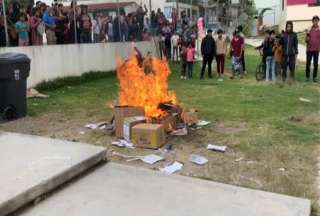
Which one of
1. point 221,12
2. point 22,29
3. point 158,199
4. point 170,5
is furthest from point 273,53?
point 221,12

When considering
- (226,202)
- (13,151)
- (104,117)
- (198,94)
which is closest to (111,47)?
(198,94)

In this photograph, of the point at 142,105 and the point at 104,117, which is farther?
the point at 104,117

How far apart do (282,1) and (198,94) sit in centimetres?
4383

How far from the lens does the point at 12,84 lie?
886 centimetres

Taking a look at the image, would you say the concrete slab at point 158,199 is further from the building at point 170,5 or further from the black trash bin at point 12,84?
the building at point 170,5

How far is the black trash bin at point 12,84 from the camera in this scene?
8719 millimetres

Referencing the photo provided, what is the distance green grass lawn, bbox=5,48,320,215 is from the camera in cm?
576

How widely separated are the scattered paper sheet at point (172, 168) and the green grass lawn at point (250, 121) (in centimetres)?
35

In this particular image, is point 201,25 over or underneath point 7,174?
over

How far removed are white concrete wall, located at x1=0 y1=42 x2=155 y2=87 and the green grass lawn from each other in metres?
0.52

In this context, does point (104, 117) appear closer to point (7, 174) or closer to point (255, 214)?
point (7, 174)

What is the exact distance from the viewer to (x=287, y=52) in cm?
1399

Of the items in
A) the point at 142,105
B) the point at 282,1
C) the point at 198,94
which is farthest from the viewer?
the point at 282,1

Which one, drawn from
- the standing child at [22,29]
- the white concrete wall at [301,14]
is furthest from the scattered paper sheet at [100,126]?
the white concrete wall at [301,14]
